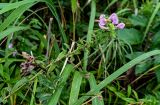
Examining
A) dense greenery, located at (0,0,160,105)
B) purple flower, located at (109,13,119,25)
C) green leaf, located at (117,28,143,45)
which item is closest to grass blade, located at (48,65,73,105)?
dense greenery, located at (0,0,160,105)

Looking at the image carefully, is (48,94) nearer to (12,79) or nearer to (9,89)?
(9,89)

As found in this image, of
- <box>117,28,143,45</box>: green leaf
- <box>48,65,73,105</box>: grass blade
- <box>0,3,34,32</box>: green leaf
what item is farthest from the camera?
<box>117,28,143,45</box>: green leaf

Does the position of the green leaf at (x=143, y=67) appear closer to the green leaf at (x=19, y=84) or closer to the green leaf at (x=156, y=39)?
the green leaf at (x=156, y=39)

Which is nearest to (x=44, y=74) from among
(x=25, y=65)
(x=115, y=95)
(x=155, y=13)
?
(x=25, y=65)

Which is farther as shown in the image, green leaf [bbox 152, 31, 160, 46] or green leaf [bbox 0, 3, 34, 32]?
green leaf [bbox 152, 31, 160, 46]

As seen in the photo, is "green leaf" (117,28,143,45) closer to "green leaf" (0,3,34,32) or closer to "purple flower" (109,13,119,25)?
"purple flower" (109,13,119,25)

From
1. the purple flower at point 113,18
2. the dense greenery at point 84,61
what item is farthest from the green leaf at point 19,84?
the purple flower at point 113,18

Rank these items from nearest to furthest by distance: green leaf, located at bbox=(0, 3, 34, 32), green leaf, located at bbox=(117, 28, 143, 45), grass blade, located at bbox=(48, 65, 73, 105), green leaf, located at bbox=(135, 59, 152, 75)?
grass blade, located at bbox=(48, 65, 73, 105)
green leaf, located at bbox=(0, 3, 34, 32)
green leaf, located at bbox=(135, 59, 152, 75)
green leaf, located at bbox=(117, 28, 143, 45)
